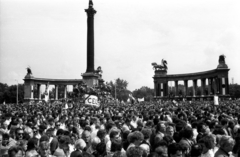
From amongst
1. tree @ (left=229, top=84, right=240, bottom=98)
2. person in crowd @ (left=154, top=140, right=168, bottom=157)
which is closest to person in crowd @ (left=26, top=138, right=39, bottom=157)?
person in crowd @ (left=154, top=140, right=168, bottom=157)

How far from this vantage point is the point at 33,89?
96.0 meters

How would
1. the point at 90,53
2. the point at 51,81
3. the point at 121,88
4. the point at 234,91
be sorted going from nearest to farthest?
the point at 90,53
the point at 51,81
the point at 234,91
the point at 121,88

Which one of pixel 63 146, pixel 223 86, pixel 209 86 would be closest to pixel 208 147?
pixel 63 146

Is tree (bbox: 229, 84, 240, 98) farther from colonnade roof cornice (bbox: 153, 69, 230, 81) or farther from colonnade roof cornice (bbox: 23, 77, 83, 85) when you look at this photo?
colonnade roof cornice (bbox: 23, 77, 83, 85)

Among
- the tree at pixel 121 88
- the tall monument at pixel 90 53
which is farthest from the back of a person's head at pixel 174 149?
the tree at pixel 121 88

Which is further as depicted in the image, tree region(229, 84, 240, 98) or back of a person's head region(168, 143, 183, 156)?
tree region(229, 84, 240, 98)

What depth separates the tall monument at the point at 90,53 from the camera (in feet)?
231

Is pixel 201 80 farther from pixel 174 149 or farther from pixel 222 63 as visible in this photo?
pixel 174 149

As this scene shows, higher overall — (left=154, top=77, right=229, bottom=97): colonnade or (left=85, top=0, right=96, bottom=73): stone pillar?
(left=85, top=0, right=96, bottom=73): stone pillar

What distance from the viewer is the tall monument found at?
70269 mm

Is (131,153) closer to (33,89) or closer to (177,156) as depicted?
(177,156)

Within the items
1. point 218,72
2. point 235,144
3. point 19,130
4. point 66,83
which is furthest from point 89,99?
point 66,83

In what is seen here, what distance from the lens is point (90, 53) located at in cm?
7169

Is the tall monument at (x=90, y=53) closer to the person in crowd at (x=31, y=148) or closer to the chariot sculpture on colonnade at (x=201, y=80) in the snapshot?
the chariot sculpture on colonnade at (x=201, y=80)
